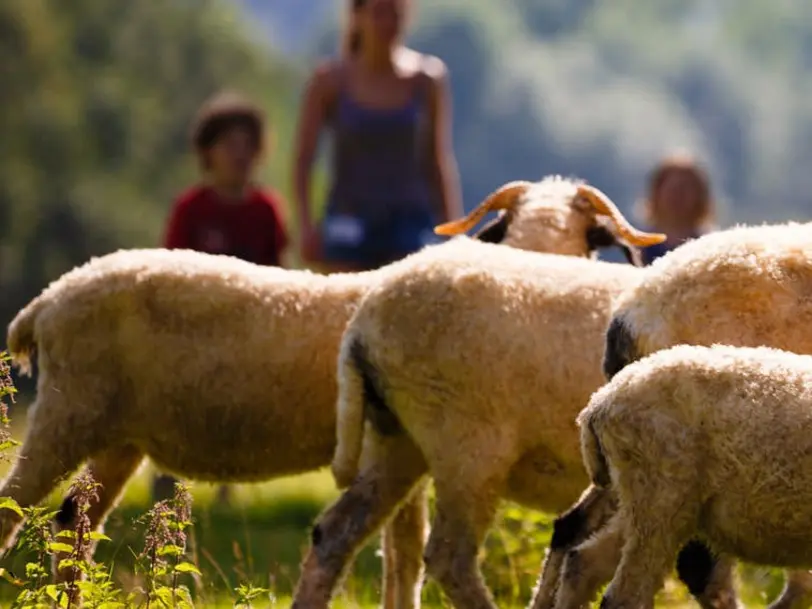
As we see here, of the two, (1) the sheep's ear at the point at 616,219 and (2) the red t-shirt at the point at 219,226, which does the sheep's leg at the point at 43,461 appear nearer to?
(1) the sheep's ear at the point at 616,219

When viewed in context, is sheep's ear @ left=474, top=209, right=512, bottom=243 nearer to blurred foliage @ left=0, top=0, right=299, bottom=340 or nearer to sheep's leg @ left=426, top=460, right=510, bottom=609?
sheep's leg @ left=426, top=460, right=510, bottom=609

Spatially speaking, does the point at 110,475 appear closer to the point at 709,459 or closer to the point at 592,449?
the point at 592,449

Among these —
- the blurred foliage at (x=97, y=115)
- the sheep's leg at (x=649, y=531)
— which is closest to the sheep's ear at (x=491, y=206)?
the sheep's leg at (x=649, y=531)

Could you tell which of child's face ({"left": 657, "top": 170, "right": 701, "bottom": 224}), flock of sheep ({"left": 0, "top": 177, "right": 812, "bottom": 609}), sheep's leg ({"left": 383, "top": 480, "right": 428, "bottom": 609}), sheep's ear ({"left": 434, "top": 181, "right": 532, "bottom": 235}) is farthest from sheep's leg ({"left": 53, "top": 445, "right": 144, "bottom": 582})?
child's face ({"left": 657, "top": 170, "right": 701, "bottom": 224})

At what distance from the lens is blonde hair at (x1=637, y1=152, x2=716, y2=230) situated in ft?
31.6

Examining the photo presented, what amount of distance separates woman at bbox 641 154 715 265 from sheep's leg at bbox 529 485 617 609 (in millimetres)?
4135

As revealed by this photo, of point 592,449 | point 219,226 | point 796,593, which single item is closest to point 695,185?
point 219,226

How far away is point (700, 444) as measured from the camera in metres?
4.59

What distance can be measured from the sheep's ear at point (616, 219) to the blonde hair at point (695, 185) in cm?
268

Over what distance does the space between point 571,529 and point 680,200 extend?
172 inches

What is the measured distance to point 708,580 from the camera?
5.48 m

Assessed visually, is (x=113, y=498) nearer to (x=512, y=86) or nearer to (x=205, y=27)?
(x=205, y=27)

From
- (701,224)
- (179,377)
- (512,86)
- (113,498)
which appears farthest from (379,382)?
(512,86)

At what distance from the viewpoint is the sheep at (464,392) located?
5.55 meters
